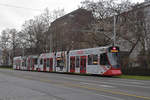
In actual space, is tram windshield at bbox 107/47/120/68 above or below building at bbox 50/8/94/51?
below

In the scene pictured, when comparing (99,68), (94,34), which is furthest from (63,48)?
(99,68)

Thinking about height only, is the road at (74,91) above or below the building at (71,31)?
below

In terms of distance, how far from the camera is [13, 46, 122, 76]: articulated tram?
81.0 feet

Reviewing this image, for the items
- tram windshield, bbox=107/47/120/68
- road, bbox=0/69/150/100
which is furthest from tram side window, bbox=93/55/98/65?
road, bbox=0/69/150/100

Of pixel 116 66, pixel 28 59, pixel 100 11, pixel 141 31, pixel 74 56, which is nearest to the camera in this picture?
pixel 116 66

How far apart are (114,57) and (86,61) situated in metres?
4.23

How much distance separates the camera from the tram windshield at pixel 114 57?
80.5 ft

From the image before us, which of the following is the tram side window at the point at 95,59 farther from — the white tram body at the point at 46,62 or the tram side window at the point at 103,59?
the white tram body at the point at 46,62

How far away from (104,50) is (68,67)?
336 inches

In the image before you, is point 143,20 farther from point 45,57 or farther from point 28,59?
point 28,59

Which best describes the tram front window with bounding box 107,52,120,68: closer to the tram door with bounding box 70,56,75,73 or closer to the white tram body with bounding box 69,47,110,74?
the white tram body with bounding box 69,47,110,74

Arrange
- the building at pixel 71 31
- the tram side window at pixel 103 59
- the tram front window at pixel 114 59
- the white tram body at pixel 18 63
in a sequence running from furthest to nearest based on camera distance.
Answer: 1. the white tram body at pixel 18 63
2. the building at pixel 71 31
3. the tram side window at pixel 103 59
4. the tram front window at pixel 114 59

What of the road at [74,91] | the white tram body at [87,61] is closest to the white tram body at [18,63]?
the white tram body at [87,61]

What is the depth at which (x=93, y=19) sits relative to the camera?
38.8 meters
